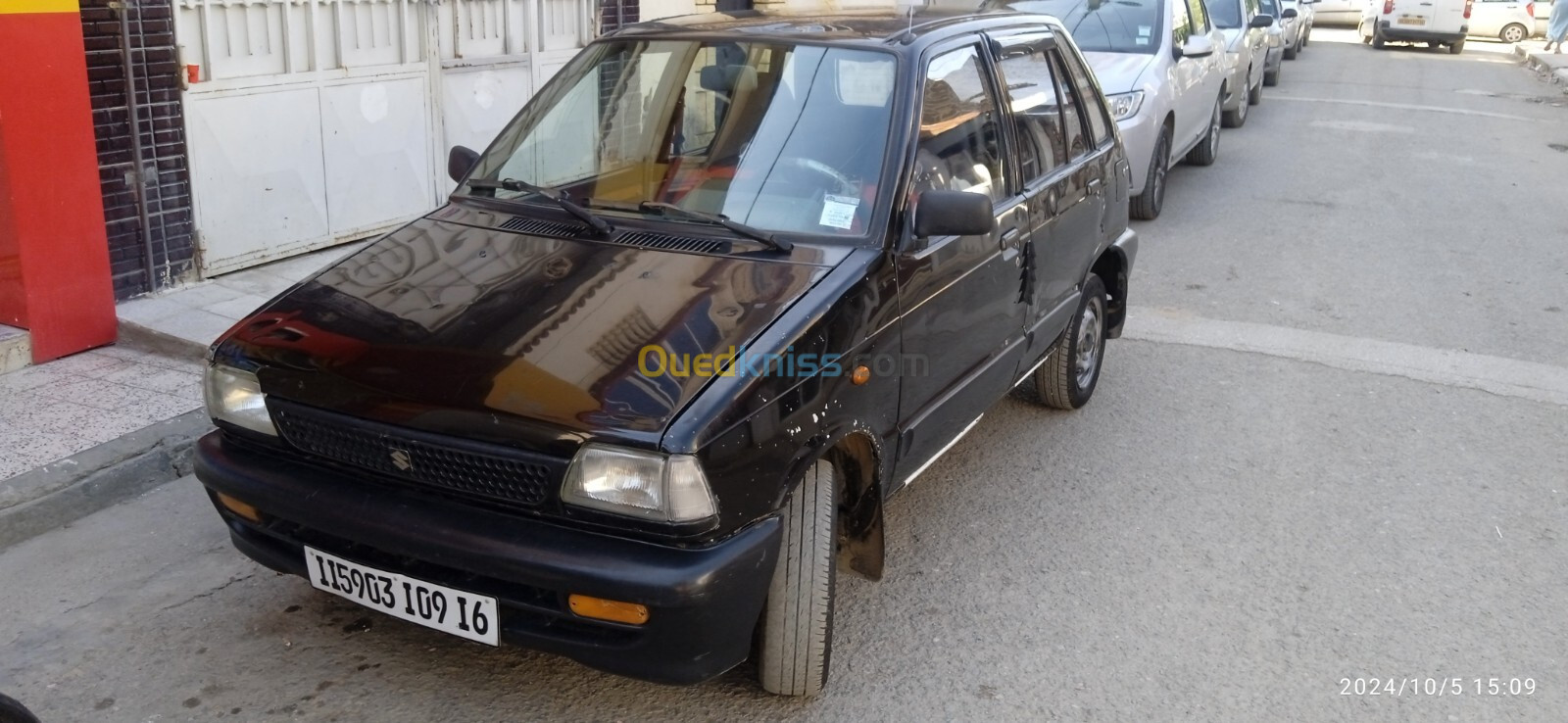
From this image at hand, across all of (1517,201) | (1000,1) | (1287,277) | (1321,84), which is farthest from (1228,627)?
(1321,84)

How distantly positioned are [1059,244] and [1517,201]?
7841 millimetres

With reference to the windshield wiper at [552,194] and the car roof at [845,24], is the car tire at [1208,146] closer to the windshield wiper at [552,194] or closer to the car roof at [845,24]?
the car roof at [845,24]

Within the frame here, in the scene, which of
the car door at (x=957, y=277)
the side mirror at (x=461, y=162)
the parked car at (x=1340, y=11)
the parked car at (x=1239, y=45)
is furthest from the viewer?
the parked car at (x=1340, y=11)

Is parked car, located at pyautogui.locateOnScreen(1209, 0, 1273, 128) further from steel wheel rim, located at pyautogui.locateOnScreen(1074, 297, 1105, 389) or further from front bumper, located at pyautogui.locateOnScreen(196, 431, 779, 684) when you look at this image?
front bumper, located at pyautogui.locateOnScreen(196, 431, 779, 684)

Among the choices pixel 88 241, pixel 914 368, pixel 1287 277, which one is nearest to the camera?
pixel 914 368

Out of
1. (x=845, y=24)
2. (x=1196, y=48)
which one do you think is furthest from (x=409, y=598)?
(x=1196, y=48)

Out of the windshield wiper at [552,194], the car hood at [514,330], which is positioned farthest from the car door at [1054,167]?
the windshield wiper at [552,194]

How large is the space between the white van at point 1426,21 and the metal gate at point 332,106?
23469mm

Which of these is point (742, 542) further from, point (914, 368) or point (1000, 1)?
point (1000, 1)

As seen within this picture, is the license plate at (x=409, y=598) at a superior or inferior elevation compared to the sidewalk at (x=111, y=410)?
superior

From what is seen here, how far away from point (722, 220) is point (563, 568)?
128 centimetres

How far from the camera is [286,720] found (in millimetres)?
3285

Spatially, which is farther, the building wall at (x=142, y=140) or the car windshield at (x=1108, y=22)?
the car windshield at (x=1108, y=22)

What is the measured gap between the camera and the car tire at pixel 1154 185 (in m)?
9.50
